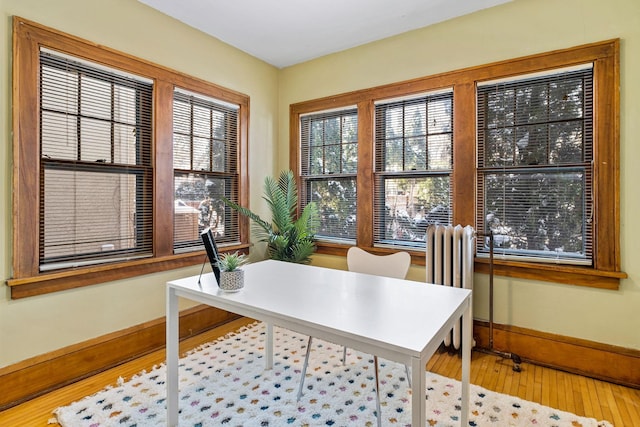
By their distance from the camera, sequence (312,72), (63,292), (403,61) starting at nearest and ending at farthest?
1. (63,292)
2. (403,61)
3. (312,72)

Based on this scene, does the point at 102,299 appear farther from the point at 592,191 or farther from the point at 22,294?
the point at 592,191

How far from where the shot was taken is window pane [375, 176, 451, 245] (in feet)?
9.89

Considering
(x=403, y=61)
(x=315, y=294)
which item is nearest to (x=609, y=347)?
(x=315, y=294)

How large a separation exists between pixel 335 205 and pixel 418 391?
2698 mm

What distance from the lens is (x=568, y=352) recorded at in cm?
244

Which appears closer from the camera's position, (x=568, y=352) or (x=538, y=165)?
(x=568, y=352)

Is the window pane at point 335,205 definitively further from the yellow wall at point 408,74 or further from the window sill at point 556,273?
the window sill at point 556,273

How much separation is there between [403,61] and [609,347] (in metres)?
2.80

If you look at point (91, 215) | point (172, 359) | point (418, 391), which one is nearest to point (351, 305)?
point (418, 391)

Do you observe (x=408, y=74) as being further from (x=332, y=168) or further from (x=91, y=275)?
(x=91, y=275)

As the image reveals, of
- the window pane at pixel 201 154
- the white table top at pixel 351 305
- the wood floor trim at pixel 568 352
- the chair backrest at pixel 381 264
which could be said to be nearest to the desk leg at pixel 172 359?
the white table top at pixel 351 305

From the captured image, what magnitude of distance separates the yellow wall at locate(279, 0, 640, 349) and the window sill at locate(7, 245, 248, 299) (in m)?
2.18

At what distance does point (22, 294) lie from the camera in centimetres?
210

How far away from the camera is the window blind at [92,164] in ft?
7.35
